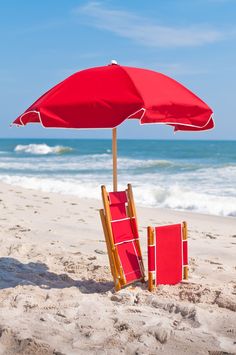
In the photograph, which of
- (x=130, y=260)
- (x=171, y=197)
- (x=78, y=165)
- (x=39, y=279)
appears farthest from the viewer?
(x=78, y=165)

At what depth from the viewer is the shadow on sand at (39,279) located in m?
5.32

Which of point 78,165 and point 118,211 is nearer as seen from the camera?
point 118,211

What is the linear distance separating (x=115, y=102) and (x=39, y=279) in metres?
2.16

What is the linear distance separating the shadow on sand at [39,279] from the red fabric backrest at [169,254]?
0.55 metres

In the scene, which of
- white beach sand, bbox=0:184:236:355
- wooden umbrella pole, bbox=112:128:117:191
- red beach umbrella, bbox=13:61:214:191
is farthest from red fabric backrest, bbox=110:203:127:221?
red beach umbrella, bbox=13:61:214:191

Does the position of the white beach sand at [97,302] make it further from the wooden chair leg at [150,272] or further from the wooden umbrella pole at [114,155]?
the wooden umbrella pole at [114,155]

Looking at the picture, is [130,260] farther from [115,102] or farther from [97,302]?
[115,102]

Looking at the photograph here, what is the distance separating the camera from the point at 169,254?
17.3 feet

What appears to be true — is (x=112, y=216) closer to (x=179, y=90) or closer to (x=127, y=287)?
(x=127, y=287)

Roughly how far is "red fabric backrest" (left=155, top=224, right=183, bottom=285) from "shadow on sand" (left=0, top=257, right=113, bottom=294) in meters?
0.55

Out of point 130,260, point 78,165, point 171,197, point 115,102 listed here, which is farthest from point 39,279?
point 78,165

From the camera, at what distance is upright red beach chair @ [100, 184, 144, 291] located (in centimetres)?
499

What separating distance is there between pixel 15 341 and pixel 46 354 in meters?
0.31

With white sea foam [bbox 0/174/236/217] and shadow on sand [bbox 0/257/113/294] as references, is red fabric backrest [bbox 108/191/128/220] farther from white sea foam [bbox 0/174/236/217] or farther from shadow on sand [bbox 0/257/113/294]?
white sea foam [bbox 0/174/236/217]
